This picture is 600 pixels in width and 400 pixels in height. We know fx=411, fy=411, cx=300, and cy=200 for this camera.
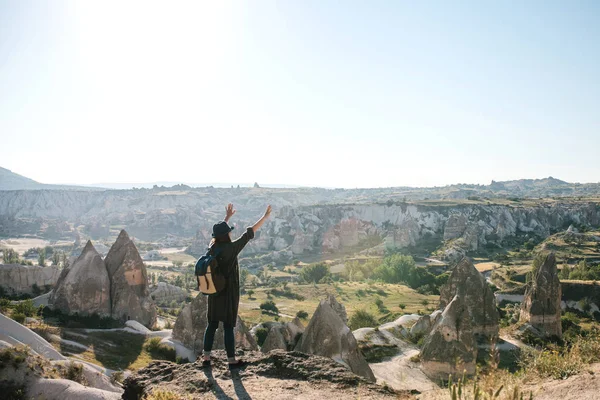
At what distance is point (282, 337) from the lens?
19281mm

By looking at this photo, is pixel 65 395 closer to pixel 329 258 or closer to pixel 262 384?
pixel 262 384

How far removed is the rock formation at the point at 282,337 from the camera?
61.1ft

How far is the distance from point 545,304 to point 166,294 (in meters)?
41.2

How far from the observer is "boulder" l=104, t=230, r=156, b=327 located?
A: 86.4 feet

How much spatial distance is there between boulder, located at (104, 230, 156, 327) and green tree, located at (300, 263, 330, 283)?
163 feet

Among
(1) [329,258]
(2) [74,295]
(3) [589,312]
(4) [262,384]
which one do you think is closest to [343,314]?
(2) [74,295]

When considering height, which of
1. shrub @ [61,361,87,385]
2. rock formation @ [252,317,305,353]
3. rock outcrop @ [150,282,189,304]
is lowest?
rock outcrop @ [150,282,189,304]

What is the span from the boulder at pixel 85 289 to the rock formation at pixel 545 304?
2670 centimetres

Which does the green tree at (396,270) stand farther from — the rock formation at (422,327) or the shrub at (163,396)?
the shrub at (163,396)

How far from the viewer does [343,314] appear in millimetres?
31922

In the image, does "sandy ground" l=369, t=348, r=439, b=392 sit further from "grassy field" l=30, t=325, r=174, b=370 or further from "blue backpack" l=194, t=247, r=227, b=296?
"blue backpack" l=194, t=247, r=227, b=296

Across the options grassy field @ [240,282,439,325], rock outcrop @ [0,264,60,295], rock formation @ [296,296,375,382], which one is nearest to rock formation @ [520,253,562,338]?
rock formation @ [296,296,375,382]

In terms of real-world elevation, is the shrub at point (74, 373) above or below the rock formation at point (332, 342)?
above

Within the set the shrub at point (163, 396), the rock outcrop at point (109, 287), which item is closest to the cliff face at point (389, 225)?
the rock outcrop at point (109, 287)
